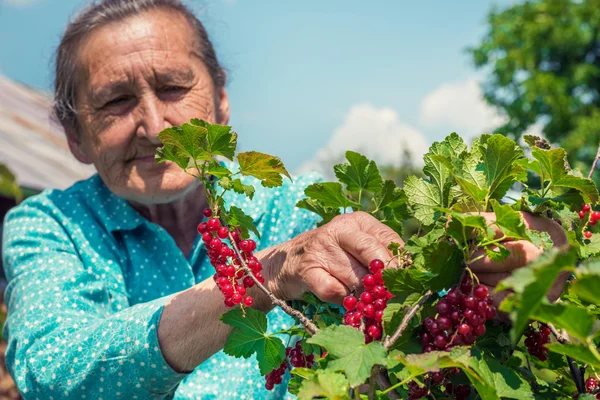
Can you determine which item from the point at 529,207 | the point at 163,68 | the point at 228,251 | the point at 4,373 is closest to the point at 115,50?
the point at 163,68

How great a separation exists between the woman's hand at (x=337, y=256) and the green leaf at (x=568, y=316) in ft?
1.32

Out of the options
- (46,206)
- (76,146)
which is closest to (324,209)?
(46,206)

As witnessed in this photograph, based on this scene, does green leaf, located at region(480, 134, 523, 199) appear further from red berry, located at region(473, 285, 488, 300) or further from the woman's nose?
the woman's nose

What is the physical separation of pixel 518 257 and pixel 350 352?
341 mm

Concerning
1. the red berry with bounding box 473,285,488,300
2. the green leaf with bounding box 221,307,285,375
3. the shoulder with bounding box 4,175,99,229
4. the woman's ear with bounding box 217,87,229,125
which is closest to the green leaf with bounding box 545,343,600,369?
the red berry with bounding box 473,285,488,300

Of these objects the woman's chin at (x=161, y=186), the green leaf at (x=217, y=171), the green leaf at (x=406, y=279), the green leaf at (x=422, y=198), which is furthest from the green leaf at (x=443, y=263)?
the woman's chin at (x=161, y=186)

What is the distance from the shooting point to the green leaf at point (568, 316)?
2.11ft

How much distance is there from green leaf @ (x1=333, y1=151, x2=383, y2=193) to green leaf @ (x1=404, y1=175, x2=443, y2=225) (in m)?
0.15

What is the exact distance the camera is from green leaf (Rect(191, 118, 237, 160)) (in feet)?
3.35

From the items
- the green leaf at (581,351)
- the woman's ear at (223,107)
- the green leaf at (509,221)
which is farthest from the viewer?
the woman's ear at (223,107)

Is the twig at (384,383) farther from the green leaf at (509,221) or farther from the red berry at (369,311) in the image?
the green leaf at (509,221)

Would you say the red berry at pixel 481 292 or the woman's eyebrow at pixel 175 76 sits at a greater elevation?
the red berry at pixel 481 292

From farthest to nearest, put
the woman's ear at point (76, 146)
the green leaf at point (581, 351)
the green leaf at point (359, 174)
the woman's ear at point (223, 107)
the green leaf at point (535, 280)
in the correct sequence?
1. the woman's ear at point (223, 107)
2. the woman's ear at point (76, 146)
3. the green leaf at point (359, 174)
4. the green leaf at point (581, 351)
5. the green leaf at point (535, 280)

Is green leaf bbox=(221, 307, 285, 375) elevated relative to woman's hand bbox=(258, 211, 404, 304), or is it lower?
lower
